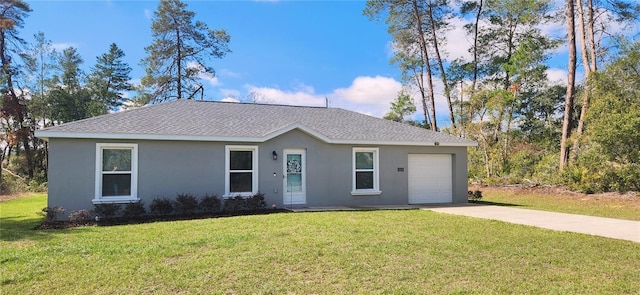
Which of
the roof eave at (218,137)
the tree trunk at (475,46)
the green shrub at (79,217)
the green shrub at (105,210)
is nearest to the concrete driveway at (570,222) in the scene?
the roof eave at (218,137)

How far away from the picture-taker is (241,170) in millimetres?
12438

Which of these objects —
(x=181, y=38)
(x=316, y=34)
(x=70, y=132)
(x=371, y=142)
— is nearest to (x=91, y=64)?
(x=181, y=38)

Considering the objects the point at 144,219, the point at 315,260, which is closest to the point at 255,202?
the point at 144,219

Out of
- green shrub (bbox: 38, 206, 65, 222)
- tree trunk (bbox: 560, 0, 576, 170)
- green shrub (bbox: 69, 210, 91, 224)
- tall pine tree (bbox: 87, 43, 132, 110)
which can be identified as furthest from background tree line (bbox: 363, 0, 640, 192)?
tall pine tree (bbox: 87, 43, 132, 110)

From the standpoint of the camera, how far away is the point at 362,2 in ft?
88.2

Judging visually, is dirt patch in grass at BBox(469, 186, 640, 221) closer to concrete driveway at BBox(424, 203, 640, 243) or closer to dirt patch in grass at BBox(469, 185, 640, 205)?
dirt patch in grass at BBox(469, 185, 640, 205)

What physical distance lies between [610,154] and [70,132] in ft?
60.0

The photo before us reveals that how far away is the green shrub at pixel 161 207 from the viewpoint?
1100 centimetres

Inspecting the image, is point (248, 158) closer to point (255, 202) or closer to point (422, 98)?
point (255, 202)

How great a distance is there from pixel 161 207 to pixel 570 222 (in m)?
10.6

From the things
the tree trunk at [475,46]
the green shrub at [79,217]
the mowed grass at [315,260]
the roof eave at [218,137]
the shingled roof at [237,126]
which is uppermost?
the tree trunk at [475,46]

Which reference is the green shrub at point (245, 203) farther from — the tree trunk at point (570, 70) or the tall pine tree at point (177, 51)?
the tall pine tree at point (177, 51)

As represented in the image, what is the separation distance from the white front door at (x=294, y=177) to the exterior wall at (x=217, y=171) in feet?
0.55

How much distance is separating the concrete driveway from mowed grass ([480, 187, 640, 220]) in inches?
53.6
